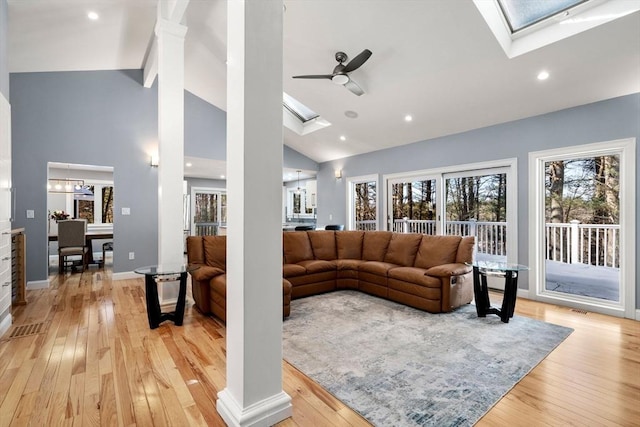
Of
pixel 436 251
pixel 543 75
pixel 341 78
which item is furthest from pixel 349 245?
pixel 543 75

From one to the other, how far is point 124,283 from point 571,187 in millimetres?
6898

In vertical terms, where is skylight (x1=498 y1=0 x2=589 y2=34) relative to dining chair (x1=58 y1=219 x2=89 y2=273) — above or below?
above

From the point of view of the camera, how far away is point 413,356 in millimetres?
2531

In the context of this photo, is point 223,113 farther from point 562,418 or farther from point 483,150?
point 562,418

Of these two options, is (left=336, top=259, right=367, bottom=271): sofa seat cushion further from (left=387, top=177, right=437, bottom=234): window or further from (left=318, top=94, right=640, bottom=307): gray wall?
(left=318, top=94, right=640, bottom=307): gray wall

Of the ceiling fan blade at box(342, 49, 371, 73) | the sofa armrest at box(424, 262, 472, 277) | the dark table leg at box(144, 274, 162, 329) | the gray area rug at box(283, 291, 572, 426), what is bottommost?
the gray area rug at box(283, 291, 572, 426)

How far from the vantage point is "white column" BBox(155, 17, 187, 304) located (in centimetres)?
380

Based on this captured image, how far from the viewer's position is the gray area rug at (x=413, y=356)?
→ 1900 mm

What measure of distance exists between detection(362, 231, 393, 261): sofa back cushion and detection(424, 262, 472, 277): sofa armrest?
1.16 meters

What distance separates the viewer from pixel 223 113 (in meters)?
6.38

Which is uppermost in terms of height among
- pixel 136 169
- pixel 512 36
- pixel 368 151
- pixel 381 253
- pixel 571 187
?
pixel 512 36

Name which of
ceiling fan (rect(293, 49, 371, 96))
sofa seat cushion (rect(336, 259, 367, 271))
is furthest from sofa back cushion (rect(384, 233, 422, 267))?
ceiling fan (rect(293, 49, 371, 96))

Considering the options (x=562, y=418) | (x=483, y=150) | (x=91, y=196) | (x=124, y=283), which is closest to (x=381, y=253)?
(x=483, y=150)

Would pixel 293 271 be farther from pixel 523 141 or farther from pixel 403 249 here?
pixel 523 141
